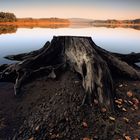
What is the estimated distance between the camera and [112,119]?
30.4 feet

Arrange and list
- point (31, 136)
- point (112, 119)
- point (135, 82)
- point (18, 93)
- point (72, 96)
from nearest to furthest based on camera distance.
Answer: point (31, 136) → point (112, 119) → point (72, 96) → point (18, 93) → point (135, 82)

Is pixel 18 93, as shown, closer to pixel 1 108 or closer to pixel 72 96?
pixel 1 108

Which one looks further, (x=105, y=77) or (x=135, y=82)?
(x=135, y=82)

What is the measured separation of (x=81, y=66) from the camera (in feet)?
36.6

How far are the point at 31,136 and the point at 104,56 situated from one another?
5173 mm

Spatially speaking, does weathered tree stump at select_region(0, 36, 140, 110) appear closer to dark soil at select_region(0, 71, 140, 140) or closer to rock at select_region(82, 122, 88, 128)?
dark soil at select_region(0, 71, 140, 140)

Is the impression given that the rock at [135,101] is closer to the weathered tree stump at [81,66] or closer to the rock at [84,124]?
the weathered tree stump at [81,66]

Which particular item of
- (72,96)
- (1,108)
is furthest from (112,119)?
(1,108)

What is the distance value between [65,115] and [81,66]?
2510 millimetres

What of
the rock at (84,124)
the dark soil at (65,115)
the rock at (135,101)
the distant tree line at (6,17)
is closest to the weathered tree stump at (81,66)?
the dark soil at (65,115)

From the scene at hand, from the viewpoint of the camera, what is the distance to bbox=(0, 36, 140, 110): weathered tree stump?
33.7ft

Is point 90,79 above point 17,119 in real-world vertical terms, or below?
above

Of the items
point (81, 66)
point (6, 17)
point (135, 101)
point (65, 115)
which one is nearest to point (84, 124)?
point (65, 115)

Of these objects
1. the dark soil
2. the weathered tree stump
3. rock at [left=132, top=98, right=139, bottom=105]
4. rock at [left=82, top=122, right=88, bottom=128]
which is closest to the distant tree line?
the weathered tree stump
